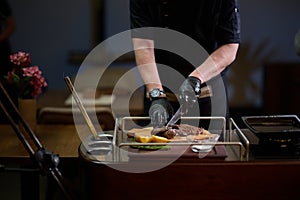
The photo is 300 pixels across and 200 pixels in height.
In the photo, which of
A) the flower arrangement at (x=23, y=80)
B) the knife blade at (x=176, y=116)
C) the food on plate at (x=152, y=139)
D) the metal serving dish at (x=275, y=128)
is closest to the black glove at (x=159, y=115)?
the knife blade at (x=176, y=116)

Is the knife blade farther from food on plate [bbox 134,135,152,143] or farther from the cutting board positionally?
food on plate [bbox 134,135,152,143]

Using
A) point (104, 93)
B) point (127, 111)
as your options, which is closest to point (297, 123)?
point (127, 111)

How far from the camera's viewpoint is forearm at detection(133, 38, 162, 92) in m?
2.30

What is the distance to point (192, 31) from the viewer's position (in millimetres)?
2494

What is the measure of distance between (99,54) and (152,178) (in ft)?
13.5

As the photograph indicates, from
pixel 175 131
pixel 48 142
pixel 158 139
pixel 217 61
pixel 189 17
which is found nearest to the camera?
pixel 158 139

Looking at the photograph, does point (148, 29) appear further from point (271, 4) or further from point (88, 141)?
point (271, 4)

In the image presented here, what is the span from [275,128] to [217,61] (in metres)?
0.51

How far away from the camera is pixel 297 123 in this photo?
1.99 meters

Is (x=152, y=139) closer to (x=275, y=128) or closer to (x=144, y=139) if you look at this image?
(x=144, y=139)

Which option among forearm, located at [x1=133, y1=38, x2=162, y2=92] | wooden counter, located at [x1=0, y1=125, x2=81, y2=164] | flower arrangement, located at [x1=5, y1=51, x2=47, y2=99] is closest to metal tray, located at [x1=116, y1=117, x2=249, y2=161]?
forearm, located at [x1=133, y1=38, x2=162, y2=92]

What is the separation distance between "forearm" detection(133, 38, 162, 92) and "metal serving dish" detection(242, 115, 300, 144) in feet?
1.49

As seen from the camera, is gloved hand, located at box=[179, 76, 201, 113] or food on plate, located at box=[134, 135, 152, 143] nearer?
food on plate, located at box=[134, 135, 152, 143]

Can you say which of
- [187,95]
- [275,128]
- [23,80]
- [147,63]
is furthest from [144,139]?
[23,80]
